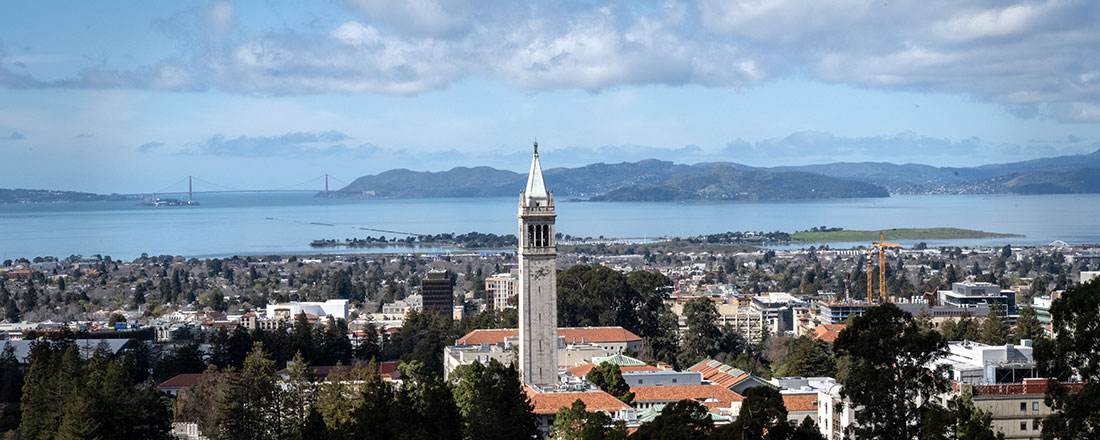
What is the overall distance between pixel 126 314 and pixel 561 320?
1869 inches

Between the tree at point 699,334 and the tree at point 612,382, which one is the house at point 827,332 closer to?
the tree at point 699,334

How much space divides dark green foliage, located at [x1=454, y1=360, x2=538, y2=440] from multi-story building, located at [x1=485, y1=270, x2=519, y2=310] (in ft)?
215

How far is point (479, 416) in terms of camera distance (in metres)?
37.0

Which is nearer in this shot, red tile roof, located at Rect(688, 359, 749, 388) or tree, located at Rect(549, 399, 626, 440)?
tree, located at Rect(549, 399, 626, 440)

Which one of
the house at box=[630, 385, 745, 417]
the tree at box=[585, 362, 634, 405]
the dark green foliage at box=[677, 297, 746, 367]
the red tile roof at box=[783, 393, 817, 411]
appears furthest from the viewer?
the dark green foliage at box=[677, 297, 746, 367]

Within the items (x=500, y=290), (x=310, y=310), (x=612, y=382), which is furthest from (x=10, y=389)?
(x=500, y=290)

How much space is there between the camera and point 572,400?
45438 mm

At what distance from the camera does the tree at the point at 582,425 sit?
3582 centimetres

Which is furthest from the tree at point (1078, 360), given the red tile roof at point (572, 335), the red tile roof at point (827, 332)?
the red tile roof at point (827, 332)

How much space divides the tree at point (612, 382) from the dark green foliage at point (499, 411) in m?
10.6

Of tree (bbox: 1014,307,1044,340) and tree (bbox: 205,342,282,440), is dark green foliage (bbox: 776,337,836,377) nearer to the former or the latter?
tree (bbox: 1014,307,1044,340)

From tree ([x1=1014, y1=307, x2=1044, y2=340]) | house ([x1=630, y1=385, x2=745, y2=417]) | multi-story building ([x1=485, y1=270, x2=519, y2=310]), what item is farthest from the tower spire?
multi-story building ([x1=485, y1=270, x2=519, y2=310])

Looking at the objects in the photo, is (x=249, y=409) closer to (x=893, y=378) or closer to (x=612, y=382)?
(x=612, y=382)

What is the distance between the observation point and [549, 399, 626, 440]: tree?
118ft
